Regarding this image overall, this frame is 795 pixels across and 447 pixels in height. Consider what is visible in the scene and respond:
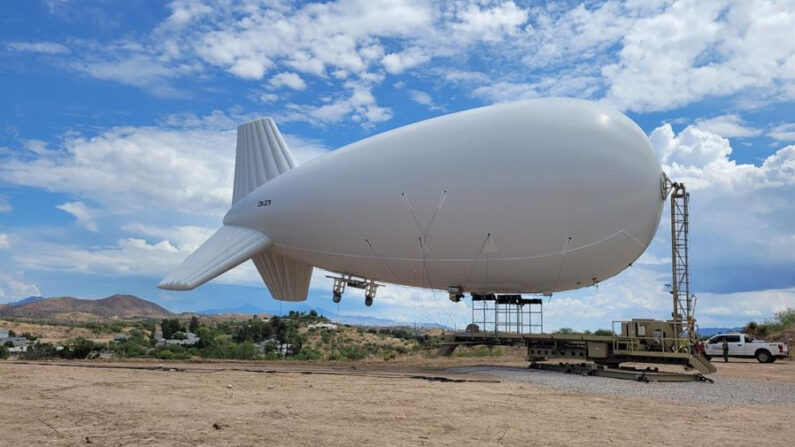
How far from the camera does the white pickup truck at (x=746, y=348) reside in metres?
30.8

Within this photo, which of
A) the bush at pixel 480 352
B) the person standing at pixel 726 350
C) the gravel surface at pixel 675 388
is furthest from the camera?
the bush at pixel 480 352

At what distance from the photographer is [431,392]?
1344 centimetres

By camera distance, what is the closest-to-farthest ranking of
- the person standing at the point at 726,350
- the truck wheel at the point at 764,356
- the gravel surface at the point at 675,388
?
the gravel surface at the point at 675,388, the truck wheel at the point at 764,356, the person standing at the point at 726,350

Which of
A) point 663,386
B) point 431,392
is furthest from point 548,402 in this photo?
point 663,386

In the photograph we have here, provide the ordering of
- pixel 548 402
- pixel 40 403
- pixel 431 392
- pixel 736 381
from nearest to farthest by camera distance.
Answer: pixel 40 403 → pixel 548 402 → pixel 431 392 → pixel 736 381

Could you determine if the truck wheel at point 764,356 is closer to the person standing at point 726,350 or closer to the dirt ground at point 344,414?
the person standing at point 726,350

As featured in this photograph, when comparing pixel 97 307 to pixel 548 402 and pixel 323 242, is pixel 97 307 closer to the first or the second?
pixel 323 242

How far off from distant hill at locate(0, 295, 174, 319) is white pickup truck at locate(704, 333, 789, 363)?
331ft

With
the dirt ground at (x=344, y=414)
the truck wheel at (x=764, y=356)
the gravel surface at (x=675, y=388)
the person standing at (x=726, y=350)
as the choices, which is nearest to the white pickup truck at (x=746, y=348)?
the truck wheel at (x=764, y=356)

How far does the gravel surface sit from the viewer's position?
14.1 metres

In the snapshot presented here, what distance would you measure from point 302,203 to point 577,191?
8787 mm

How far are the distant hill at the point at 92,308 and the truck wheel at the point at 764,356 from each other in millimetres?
102972

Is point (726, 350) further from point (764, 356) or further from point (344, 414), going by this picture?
point (344, 414)

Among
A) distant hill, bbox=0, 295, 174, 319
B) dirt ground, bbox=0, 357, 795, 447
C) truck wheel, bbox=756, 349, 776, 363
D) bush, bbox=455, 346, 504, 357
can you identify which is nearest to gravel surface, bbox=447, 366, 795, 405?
dirt ground, bbox=0, 357, 795, 447
